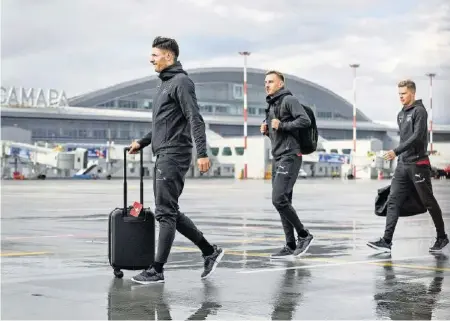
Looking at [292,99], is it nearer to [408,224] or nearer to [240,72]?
[408,224]

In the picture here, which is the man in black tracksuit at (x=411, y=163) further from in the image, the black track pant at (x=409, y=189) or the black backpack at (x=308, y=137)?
the black backpack at (x=308, y=137)

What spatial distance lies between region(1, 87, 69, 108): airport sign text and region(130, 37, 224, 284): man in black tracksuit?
10710 cm

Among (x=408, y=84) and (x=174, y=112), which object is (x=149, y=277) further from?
(x=408, y=84)

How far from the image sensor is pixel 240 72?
5664 inches

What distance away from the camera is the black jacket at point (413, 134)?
35.6ft

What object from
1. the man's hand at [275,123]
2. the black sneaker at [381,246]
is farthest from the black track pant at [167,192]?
the black sneaker at [381,246]

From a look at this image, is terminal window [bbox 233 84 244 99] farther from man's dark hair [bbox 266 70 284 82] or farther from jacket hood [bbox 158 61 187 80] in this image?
jacket hood [bbox 158 61 187 80]

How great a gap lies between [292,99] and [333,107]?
486ft

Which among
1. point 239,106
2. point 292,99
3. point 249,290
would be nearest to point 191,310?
point 249,290

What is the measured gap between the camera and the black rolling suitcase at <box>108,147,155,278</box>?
803 cm

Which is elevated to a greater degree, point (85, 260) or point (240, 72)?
point (240, 72)

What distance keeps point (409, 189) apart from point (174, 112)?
13.4 feet

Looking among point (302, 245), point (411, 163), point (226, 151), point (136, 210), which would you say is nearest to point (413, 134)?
point (411, 163)

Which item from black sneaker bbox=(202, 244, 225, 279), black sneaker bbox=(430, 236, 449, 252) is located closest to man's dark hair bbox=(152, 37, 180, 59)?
black sneaker bbox=(202, 244, 225, 279)
